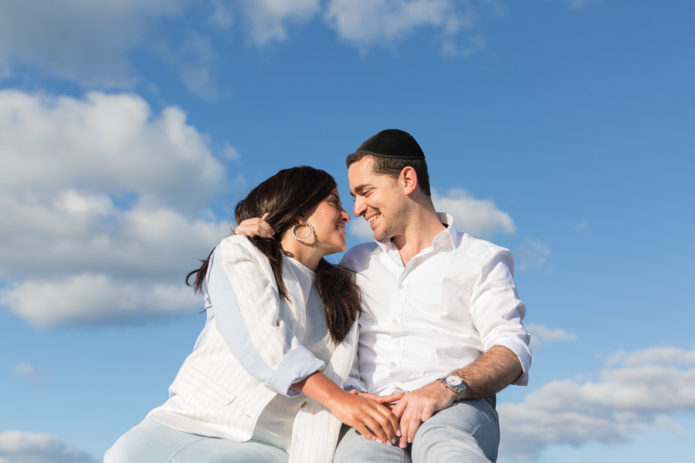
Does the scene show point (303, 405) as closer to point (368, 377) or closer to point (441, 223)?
point (368, 377)

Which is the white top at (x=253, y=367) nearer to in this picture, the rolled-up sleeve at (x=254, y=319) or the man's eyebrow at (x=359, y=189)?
the rolled-up sleeve at (x=254, y=319)

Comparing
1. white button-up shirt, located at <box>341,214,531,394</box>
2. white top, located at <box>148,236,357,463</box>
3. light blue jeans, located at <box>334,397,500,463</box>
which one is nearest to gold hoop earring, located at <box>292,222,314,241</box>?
white top, located at <box>148,236,357,463</box>

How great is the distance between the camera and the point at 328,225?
4859 mm

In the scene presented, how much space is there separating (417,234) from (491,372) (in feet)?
4.55

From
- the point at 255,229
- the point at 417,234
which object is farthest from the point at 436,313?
the point at 255,229

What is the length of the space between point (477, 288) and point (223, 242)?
6.14ft

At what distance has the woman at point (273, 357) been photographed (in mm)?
4082

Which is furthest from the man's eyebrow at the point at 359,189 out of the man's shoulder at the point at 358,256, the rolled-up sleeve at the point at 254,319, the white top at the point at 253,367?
the rolled-up sleeve at the point at 254,319

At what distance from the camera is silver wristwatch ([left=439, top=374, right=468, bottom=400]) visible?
14.0 feet

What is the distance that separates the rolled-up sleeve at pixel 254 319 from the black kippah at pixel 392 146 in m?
1.59

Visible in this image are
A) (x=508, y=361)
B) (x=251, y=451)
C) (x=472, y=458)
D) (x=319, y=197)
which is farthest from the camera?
(x=319, y=197)

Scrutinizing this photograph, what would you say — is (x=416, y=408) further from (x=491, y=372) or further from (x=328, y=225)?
(x=328, y=225)

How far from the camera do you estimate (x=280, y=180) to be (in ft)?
16.1

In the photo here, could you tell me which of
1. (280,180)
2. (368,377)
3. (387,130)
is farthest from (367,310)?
(387,130)
